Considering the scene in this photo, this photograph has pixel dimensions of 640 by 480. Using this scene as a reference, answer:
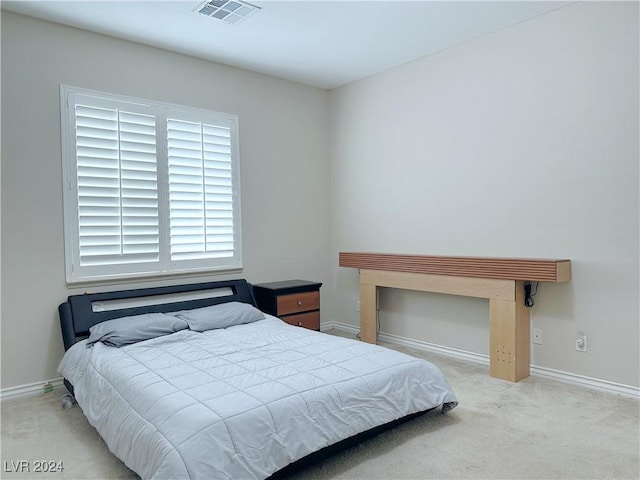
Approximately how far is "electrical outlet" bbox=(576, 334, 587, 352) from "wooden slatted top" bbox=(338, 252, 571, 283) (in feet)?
1.44

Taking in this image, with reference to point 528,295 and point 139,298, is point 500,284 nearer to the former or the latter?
point 528,295

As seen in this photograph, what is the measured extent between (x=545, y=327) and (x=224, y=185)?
9.98 ft

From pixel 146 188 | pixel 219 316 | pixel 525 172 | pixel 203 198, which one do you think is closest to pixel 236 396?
pixel 219 316

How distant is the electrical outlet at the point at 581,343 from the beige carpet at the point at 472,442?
11.1 inches

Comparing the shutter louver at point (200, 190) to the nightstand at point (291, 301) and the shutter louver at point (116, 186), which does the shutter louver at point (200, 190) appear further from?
the nightstand at point (291, 301)

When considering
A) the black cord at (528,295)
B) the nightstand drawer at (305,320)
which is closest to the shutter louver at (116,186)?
the nightstand drawer at (305,320)

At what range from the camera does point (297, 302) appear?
4449 millimetres

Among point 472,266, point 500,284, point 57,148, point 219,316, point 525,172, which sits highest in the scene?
point 57,148

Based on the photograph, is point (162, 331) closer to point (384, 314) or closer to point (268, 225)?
point (268, 225)

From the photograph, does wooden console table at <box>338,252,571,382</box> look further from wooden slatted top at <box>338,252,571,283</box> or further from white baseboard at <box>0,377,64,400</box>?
white baseboard at <box>0,377,64,400</box>

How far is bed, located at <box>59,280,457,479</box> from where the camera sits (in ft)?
6.46

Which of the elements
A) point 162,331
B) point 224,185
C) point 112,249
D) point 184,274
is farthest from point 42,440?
point 224,185

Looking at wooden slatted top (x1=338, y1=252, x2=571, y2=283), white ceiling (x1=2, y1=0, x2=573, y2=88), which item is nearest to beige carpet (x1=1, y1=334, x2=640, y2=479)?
wooden slatted top (x1=338, y1=252, x2=571, y2=283)

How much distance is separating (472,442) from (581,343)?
1.41 metres
